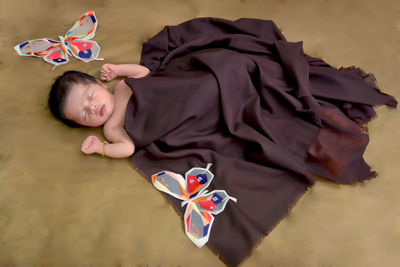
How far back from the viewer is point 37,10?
128 cm

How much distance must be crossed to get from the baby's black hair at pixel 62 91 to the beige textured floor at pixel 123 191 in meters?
0.04

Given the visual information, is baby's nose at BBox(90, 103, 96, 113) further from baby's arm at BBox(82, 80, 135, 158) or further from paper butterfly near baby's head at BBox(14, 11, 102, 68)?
paper butterfly near baby's head at BBox(14, 11, 102, 68)

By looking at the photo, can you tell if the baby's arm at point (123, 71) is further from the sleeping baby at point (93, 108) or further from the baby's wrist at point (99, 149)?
the baby's wrist at point (99, 149)

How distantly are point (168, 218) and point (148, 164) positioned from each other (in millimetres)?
194

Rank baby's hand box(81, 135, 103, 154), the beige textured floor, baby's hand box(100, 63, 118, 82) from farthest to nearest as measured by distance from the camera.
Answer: baby's hand box(100, 63, 118, 82)
baby's hand box(81, 135, 103, 154)
the beige textured floor

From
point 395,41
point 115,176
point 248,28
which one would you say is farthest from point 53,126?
point 395,41

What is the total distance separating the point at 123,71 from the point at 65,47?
0.88 feet

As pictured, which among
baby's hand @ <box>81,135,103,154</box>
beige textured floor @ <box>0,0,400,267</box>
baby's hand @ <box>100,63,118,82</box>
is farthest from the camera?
baby's hand @ <box>100,63,118,82</box>

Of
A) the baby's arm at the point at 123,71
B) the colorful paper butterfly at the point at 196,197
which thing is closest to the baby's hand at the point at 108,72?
the baby's arm at the point at 123,71

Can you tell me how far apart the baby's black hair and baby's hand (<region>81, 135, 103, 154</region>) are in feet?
0.29

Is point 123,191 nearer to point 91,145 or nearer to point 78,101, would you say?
point 91,145

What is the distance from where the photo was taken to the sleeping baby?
3.25ft

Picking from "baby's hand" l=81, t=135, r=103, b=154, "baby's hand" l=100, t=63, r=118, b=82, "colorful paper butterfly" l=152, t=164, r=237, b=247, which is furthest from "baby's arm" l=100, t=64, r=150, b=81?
"colorful paper butterfly" l=152, t=164, r=237, b=247

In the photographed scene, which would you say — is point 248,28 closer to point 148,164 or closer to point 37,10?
point 148,164
